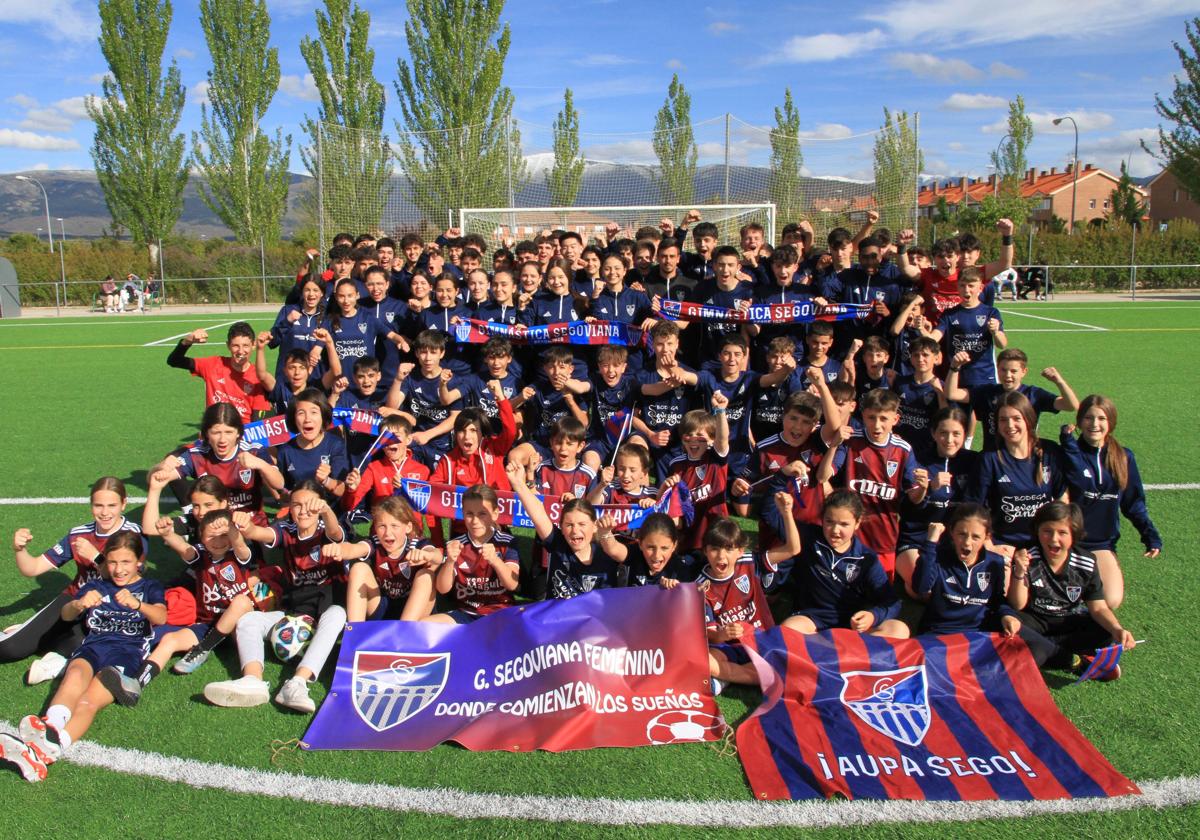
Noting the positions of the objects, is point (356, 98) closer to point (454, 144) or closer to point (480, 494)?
point (454, 144)

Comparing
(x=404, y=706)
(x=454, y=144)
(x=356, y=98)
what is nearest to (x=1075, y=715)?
(x=404, y=706)

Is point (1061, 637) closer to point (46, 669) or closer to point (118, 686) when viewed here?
point (118, 686)

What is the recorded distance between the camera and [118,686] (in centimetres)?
414

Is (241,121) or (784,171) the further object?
(241,121)

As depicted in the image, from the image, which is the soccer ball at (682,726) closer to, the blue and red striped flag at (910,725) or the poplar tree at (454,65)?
the blue and red striped flag at (910,725)

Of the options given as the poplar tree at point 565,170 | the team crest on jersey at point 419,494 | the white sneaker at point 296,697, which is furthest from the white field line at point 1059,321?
the white sneaker at point 296,697

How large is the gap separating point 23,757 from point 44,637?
1215 mm

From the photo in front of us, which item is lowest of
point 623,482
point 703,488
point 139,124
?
point 703,488

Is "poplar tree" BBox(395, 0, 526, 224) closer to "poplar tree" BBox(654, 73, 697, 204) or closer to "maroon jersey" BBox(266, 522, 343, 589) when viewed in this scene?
"poplar tree" BBox(654, 73, 697, 204)

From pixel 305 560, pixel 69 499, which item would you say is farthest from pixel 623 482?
pixel 69 499

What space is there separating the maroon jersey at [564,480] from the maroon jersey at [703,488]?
604mm

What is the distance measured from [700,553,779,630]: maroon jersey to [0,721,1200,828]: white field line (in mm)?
1257

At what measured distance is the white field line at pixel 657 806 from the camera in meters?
3.29

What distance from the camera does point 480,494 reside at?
16.2 feet
